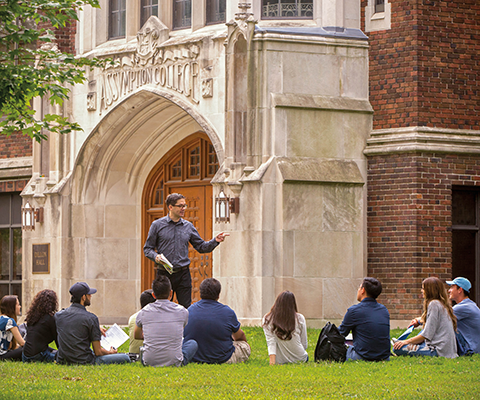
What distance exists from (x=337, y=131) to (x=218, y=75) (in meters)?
2.28

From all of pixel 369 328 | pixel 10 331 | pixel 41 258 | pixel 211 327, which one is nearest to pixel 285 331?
pixel 211 327

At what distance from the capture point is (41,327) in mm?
9891

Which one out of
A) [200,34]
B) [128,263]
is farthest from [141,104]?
[128,263]

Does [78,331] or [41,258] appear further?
[41,258]

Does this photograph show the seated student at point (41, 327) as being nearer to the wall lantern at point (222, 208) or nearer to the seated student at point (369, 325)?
the seated student at point (369, 325)

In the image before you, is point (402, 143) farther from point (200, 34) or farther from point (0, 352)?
point (0, 352)

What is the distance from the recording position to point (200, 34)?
54.3 ft

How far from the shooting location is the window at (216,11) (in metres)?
16.7

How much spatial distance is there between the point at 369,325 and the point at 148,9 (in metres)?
9.94

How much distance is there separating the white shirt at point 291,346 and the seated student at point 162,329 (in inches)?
37.2

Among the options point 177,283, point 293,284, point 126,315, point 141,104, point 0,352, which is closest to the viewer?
point 0,352

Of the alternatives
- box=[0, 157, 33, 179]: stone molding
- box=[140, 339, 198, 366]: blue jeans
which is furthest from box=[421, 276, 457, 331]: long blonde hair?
box=[0, 157, 33, 179]: stone molding

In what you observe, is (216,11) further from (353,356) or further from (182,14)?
(353,356)

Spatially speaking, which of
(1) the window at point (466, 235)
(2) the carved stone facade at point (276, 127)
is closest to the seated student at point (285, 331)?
(2) the carved stone facade at point (276, 127)
